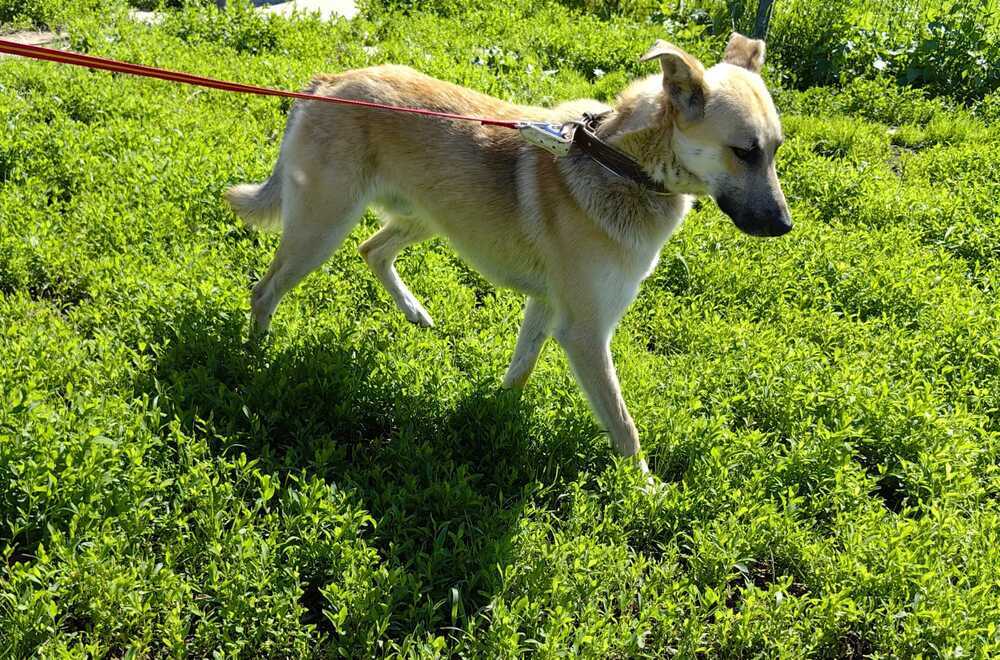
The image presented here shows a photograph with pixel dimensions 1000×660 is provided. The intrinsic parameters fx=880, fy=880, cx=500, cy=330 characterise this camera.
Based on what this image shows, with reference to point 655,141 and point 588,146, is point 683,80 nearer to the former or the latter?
point 655,141

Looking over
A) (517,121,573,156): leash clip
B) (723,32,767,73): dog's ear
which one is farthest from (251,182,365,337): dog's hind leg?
(723,32,767,73): dog's ear

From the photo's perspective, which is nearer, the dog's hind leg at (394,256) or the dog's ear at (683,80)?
the dog's ear at (683,80)

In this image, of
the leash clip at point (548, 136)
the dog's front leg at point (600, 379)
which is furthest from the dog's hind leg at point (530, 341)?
the leash clip at point (548, 136)

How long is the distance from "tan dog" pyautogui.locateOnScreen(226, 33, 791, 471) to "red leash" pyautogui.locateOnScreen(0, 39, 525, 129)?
0.23ft

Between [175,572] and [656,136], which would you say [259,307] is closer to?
[175,572]

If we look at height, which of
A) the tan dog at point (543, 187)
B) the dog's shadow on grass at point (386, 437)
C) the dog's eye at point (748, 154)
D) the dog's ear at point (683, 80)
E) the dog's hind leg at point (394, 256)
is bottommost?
the dog's shadow on grass at point (386, 437)

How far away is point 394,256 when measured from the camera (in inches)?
181

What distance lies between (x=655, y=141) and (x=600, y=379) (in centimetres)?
98

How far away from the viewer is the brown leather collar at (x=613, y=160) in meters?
3.51

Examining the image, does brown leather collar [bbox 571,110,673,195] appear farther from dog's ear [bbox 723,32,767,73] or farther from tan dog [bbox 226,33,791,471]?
dog's ear [bbox 723,32,767,73]

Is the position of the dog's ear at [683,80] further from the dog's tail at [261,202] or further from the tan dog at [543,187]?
the dog's tail at [261,202]

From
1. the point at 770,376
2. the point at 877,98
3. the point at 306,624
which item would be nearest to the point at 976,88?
the point at 877,98

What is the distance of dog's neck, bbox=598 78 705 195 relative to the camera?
3438 millimetres

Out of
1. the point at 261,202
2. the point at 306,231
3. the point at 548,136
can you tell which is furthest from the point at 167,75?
the point at 548,136
